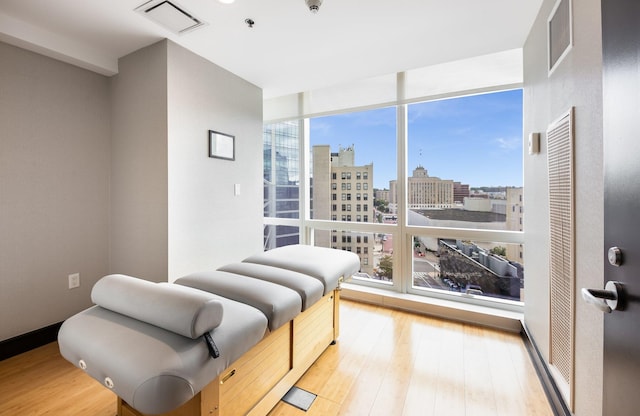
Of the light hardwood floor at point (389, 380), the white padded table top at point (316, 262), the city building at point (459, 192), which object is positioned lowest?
the light hardwood floor at point (389, 380)

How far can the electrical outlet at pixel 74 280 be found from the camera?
2.35 metres

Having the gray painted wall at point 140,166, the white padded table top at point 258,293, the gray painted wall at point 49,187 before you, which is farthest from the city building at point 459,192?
the gray painted wall at point 49,187

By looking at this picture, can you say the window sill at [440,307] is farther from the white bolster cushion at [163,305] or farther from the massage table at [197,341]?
the white bolster cushion at [163,305]

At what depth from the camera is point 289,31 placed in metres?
2.11

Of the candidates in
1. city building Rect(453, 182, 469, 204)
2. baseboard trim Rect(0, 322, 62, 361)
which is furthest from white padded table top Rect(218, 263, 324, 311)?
city building Rect(453, 182, 469, 204)

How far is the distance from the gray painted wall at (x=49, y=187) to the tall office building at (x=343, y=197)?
90.9 inches

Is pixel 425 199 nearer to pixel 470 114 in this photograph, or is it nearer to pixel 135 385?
pixel 470 114

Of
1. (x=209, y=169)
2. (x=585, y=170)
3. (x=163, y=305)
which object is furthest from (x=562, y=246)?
(x=209, y=169)

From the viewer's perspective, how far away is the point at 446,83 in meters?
2.84

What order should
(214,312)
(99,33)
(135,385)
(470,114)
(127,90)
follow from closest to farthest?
(135,385)
(214,312)
(99,33)
(127,90)
(470,114)

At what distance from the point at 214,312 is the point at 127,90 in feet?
7.87

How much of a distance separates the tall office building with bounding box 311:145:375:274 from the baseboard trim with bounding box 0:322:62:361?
2690mm

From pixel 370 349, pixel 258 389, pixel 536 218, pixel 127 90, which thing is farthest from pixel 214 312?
pixel 127 90

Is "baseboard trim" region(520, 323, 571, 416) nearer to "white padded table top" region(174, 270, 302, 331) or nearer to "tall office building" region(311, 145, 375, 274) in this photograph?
"white padded table top" region(174, 270, 302, 331)
